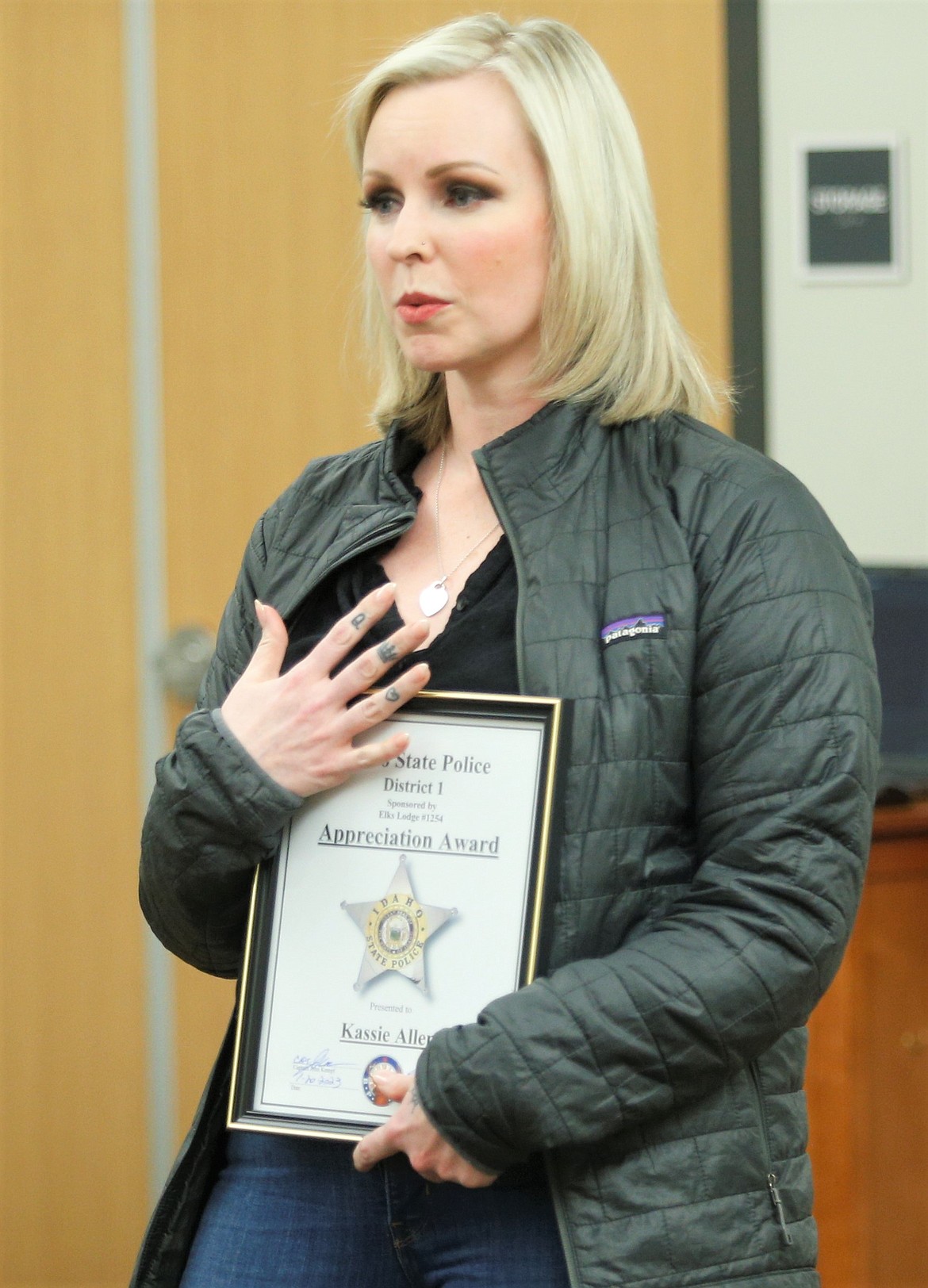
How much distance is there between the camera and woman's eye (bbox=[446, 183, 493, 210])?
1284mm

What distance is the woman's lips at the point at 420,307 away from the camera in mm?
1288

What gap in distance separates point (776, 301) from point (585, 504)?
1.68 metres

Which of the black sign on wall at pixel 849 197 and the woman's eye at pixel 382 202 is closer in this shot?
the woman's eye at pixel 382 202

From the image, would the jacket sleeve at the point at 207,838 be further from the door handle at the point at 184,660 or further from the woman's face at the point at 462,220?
the door handle at the point at 184,660

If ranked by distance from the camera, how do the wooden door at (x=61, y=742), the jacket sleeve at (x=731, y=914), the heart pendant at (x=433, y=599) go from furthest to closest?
1. the wooden door at (x=61, y=742)
2. the heart pendant at (x=433, y=599)
3. the jacket sleeve at (x=731, y=914)

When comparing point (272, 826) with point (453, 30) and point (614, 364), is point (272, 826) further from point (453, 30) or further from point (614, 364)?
point (453, 30)

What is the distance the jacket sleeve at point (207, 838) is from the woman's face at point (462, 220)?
381 mm

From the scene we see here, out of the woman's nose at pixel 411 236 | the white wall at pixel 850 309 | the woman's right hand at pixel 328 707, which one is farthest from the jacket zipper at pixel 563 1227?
the white wall at pixel 850 309

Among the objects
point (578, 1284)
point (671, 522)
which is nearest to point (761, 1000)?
point (578, 1284)

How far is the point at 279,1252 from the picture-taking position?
125 cm

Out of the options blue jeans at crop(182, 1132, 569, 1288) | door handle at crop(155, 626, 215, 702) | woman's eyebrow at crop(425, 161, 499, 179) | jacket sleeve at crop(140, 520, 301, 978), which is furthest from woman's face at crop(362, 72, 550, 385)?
door handle at crop(155, 626, 215, 702)

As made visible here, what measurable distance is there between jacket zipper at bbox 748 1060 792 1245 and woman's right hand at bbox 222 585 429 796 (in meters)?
0.37

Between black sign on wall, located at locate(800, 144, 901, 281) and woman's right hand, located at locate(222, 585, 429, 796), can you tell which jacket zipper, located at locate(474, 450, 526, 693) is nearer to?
woman's right hand, located at locate(222, 585, 429, 796)
